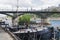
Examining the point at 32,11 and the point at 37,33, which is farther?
the point at 32,11

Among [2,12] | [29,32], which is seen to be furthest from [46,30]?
[2,12]

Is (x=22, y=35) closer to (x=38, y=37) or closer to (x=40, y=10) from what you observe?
(x=38, y=37)

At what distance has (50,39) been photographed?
46656 mm

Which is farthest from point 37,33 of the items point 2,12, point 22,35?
point 2,12

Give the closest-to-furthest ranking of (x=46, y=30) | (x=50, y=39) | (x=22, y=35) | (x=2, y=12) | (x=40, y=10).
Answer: (x=22, y=35), (x=50, y=39), (x=46, y=30), (x=2, y=12), (x=40, y=10)

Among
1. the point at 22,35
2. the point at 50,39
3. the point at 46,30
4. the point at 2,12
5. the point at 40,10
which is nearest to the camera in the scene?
the point at 22,35

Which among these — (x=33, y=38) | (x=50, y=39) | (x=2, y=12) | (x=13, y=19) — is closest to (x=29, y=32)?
(x=33, y=38)

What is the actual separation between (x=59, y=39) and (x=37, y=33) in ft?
16.7

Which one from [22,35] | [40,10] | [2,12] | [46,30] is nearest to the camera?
[22,35]

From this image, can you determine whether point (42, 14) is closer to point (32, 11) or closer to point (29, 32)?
point (32, 11)

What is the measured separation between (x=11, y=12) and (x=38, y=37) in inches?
2119

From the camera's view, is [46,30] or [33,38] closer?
[33,38]

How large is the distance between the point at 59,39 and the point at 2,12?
177ft

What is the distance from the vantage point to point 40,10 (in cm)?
10438
